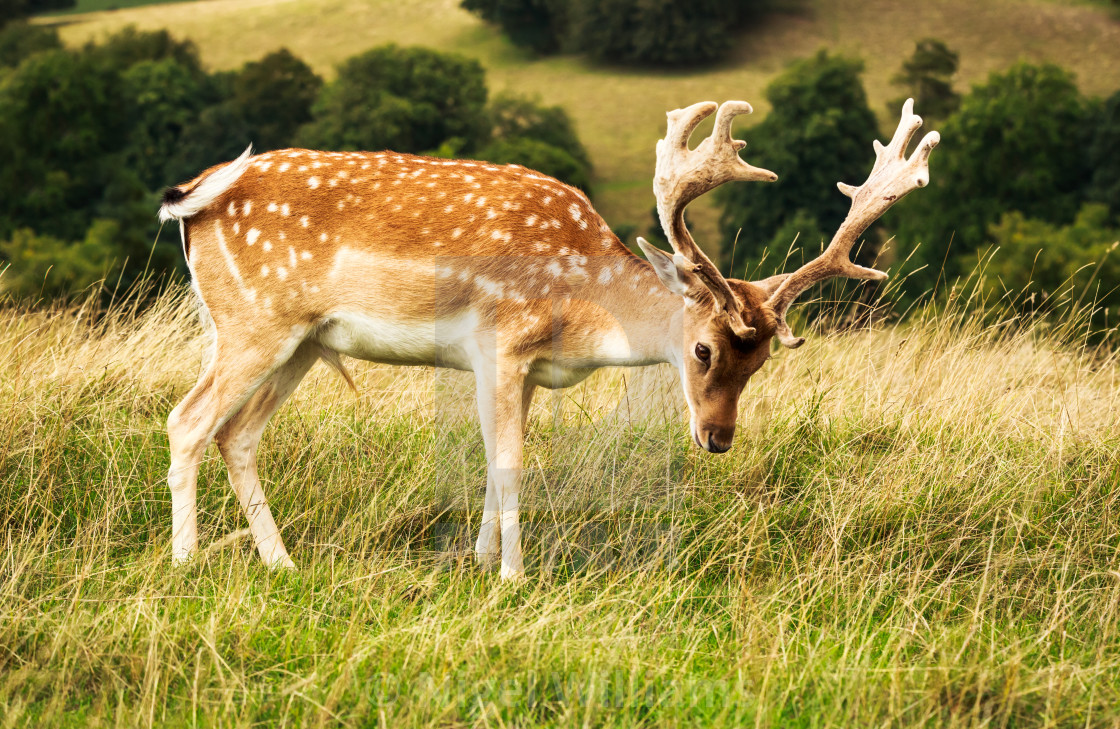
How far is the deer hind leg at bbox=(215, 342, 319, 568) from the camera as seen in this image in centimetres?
452

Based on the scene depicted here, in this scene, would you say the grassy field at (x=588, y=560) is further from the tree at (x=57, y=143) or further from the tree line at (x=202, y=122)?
the tree at (x=57, y=143)

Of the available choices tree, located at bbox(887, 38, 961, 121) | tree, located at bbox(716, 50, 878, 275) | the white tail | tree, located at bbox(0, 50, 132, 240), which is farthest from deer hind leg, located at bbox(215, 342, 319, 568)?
tree, located at bbox(887, 38, 961, 121)

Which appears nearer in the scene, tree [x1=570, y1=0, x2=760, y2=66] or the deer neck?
the deer neck

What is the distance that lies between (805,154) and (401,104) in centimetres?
2197

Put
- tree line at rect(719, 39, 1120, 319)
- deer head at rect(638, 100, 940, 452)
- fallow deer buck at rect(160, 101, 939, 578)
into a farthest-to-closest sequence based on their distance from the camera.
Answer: tree line at rect(719, 39, 1120, 319) < fallow deer buck at rect(160, 101, 939, 578) < deer head at rect(638, 100, 940, 452)

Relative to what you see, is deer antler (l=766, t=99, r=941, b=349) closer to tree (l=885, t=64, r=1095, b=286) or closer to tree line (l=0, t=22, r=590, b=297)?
tree (l=885, t=64, r=1095, b=286)

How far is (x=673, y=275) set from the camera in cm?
438

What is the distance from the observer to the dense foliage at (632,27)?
74.6 m

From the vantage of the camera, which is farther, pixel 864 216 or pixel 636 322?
pixel 636 322

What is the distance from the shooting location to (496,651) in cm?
357

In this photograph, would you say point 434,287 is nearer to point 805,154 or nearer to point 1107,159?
point 1107,159

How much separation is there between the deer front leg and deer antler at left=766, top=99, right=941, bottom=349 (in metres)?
1.18

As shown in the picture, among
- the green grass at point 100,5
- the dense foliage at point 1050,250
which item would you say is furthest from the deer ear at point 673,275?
the green grass at point 100,5

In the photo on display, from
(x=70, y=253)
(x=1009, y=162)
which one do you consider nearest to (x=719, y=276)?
(x=70, y=253)
